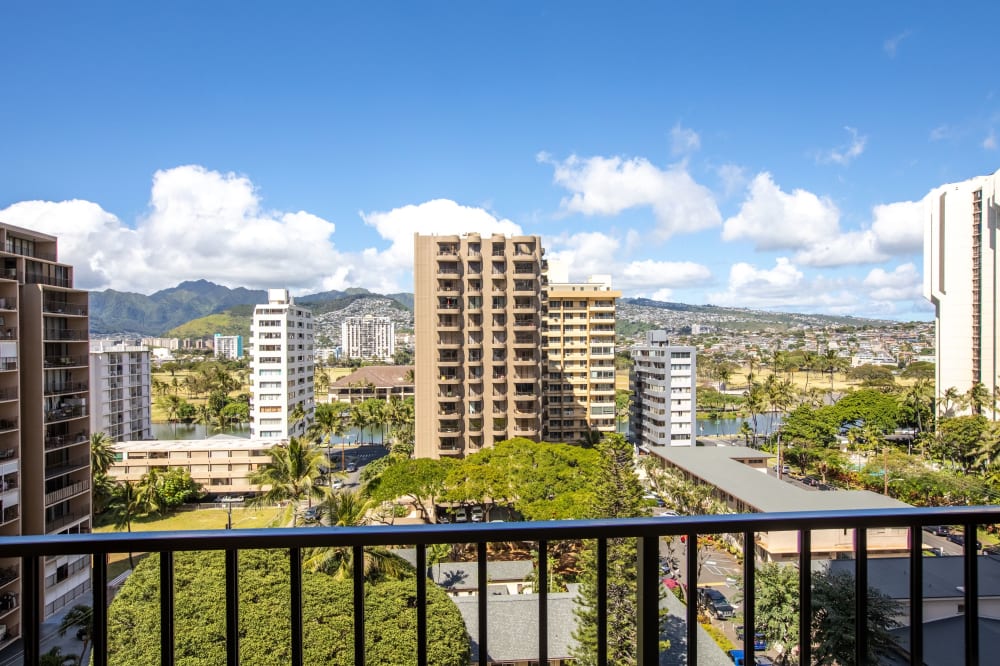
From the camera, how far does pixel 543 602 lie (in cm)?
129

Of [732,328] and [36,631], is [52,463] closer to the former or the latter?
[36,631]

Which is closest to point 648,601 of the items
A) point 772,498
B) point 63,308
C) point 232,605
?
point 232,605

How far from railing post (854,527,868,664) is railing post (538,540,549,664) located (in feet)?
2.43

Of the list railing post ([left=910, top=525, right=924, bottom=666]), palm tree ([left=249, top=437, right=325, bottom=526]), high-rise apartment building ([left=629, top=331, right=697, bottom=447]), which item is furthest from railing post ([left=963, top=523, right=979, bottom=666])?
high-rise apartment building ([left=629, top=331, right=697, bottom=447])

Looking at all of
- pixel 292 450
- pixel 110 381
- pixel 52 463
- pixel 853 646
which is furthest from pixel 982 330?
pixel 110 381

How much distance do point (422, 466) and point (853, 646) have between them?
15.6 metres

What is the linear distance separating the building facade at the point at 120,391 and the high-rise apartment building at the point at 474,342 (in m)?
17.5

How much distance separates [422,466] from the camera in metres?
16.4

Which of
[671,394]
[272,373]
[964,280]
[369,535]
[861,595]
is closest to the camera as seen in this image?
[369,535]

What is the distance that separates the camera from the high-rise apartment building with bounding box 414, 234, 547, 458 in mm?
21797

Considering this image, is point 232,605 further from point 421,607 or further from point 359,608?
point 421,607

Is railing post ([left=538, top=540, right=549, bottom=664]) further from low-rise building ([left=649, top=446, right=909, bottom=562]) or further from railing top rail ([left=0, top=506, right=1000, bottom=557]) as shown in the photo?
low-rise building ([left=649, top=446, right=909, bottom=562])

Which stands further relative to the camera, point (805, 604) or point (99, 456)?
point (99, 456)

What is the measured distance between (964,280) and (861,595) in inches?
1395
